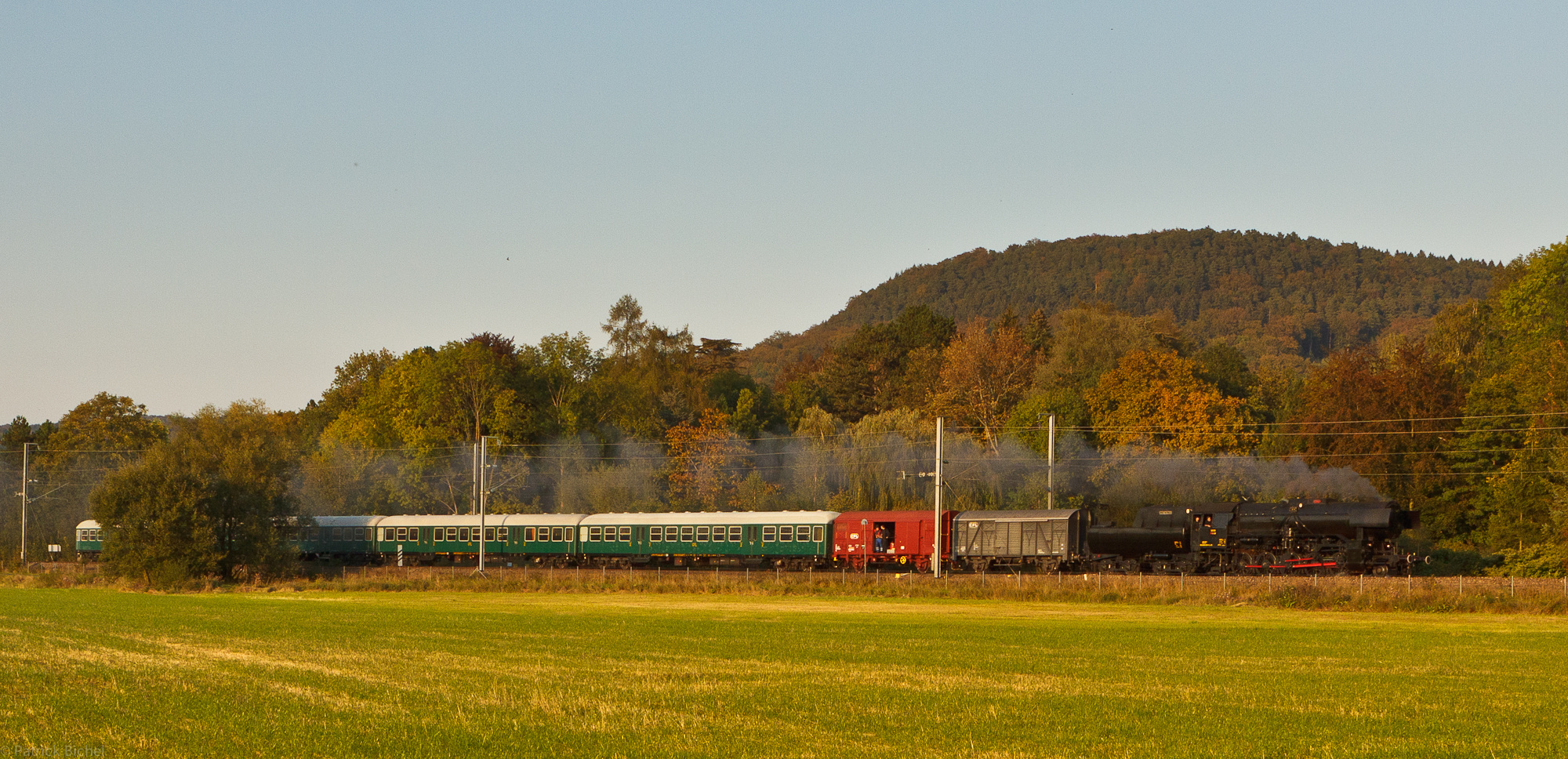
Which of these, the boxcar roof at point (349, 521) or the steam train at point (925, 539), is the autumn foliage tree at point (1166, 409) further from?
the boxcar roof at point (349, 521)

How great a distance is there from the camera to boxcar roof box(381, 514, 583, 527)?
233 ft

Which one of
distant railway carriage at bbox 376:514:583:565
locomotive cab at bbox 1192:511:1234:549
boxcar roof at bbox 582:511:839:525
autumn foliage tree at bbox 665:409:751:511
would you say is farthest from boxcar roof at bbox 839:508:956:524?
autumn foliage tree at bbox 665:409:751:511

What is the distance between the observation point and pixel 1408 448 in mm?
74000

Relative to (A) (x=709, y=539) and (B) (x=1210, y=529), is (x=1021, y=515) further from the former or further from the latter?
(A) (x=709, y=539)

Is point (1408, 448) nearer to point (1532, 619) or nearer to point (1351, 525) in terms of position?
point (1351, 525)

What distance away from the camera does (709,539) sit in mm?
65062

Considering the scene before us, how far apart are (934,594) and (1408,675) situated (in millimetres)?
28041

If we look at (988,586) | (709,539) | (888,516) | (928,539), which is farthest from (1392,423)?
(709,539)

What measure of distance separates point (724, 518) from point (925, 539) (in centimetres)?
1066

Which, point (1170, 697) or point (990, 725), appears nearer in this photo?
point (990, 725)

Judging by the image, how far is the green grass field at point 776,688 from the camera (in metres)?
14.6

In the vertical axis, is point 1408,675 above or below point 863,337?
below

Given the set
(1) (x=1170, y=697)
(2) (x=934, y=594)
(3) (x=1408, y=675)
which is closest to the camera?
(1) (x=1170, y=697)

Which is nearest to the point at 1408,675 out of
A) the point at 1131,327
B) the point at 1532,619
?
the point at 1532,619
